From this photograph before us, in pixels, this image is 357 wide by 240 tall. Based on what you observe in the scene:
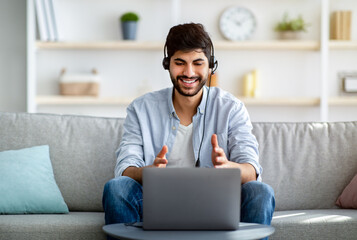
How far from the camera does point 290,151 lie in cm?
267

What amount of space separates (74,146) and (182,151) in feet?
1.96

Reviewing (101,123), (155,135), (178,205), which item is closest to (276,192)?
(155,135)

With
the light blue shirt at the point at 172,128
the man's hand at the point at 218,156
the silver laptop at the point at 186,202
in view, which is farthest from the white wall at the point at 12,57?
the silver laptop at the point at 186,202

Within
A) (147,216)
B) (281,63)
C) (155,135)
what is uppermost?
(281,63)

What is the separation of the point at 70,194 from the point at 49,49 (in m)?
2.42

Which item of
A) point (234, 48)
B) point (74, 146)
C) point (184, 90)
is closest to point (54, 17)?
point (234, 48)

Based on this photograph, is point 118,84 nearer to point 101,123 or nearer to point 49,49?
point 49,49

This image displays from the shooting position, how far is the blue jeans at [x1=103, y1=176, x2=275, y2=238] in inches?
71.7

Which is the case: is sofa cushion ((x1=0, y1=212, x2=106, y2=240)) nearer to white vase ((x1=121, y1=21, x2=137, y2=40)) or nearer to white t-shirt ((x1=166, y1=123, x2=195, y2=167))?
white t-shirt ((x1=166, y1=123, x2=195, y2=167))

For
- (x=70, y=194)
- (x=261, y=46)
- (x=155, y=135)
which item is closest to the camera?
(x=155, y=135)

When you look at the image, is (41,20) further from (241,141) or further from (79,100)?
(241,141)

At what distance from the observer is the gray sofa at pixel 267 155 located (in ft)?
8.36

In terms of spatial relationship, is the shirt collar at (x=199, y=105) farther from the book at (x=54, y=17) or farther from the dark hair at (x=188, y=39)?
the book at (x=54, y=17)

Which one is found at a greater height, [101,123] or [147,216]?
[101,123]
